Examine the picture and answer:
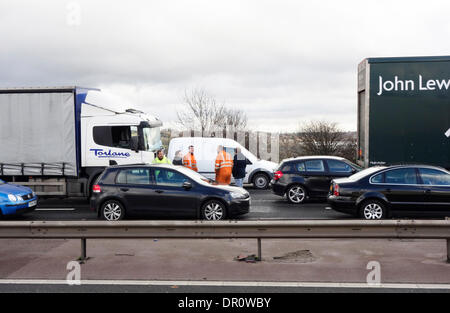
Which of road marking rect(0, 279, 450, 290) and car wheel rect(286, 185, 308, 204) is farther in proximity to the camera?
car wheel rect(286, 185, 308, 204)

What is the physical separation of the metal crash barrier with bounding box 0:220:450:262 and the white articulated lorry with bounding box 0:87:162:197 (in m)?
7.11

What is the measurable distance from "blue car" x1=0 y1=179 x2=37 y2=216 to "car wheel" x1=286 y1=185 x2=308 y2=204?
6.97 meters

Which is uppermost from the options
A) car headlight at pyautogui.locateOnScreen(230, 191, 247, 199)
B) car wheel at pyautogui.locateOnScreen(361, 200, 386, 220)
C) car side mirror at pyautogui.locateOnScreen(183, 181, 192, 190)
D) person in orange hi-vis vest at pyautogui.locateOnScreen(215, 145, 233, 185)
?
person in orange hi-vis vest at pyautogui.locateOnScreen(215, 145, 233, 185)

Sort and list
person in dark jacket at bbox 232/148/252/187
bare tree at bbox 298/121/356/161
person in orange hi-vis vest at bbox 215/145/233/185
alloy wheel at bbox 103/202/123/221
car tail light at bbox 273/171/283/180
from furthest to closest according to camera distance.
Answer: bare tree at bbox 298/121/356/161
person in dark jacket at bbox 232/148/252/187
person in orange hi-vis vest at bbox 215/145/233/185
car tail light at bbox 273/171/283/180
alloy wheel at bbox 103/202/123/221

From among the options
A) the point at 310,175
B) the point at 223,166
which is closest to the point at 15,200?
the point at 223,166

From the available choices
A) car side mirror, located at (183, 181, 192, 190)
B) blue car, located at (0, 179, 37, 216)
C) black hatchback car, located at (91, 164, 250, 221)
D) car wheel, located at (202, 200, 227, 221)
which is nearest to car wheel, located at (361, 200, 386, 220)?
black hatchback car, located at (91, 164, 250, 221)

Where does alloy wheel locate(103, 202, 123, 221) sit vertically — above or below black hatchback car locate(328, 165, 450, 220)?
below

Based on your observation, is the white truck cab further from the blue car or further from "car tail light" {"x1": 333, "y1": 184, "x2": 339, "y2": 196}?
"car tail light" {"x1": 333, "y1": 184, "x2": 339, "y2": 196}

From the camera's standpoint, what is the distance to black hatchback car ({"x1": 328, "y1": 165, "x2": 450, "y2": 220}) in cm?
1052

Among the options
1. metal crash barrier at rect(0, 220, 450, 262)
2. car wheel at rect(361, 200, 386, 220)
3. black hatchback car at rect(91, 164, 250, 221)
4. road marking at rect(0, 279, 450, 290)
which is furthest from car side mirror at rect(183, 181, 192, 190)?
road marking at rect(0, 279, 450, 290)

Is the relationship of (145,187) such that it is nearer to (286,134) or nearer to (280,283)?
(280,283)

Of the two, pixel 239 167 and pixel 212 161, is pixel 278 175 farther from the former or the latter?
pixel 212 161

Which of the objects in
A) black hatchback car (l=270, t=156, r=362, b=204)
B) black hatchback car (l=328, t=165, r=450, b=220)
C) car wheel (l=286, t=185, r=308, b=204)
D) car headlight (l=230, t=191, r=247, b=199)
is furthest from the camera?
car wheel (l=286, t=185, r=308, b=204)

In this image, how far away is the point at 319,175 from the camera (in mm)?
13594
